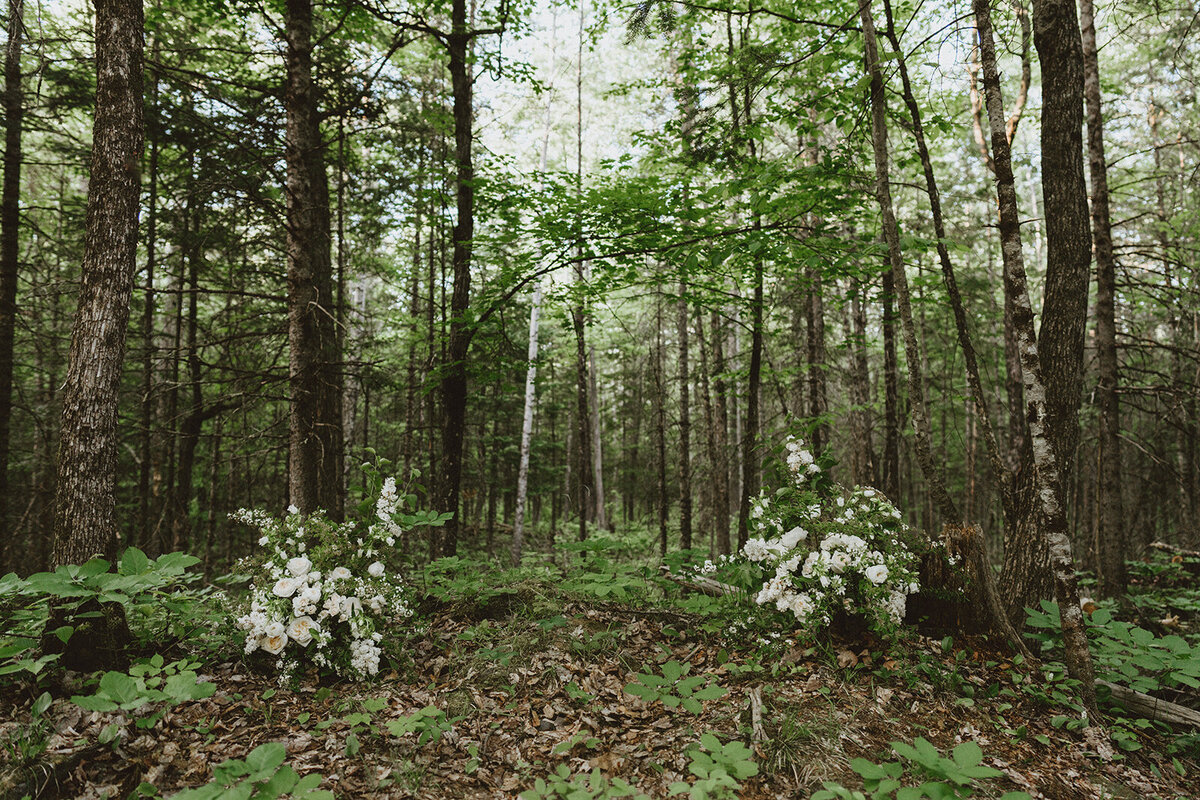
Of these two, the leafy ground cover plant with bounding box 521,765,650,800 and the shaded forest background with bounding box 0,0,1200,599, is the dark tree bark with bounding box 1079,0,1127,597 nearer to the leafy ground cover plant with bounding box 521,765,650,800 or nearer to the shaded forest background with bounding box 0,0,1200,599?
the shaded forest background with bounding box 0,0,1200,599

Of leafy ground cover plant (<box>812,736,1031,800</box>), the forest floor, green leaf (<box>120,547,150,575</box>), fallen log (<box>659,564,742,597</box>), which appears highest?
green leaf (<box>120,547,150,575</box>)

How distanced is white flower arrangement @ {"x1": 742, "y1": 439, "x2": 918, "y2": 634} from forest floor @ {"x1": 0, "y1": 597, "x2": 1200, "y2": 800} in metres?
0.42

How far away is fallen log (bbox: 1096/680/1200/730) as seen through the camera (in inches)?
148

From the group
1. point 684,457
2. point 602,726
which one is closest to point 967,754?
point 602,726

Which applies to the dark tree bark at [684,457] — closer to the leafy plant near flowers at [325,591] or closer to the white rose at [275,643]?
the leafy plant near flowers at [325,591]

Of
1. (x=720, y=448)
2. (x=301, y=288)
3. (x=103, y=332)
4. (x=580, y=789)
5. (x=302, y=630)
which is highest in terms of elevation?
(x=301, y=288)

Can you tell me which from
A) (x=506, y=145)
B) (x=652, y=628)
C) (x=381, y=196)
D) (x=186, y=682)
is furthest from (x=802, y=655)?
(x=506, y=145)

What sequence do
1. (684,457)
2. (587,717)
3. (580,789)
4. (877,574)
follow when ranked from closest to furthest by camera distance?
(580,789)
(587,717)
(877,574)
(684,457)

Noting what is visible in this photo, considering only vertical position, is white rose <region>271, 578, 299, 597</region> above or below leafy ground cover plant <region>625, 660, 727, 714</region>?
above

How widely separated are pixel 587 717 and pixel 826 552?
6.82 feet

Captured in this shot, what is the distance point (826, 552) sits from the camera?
398 centimetres

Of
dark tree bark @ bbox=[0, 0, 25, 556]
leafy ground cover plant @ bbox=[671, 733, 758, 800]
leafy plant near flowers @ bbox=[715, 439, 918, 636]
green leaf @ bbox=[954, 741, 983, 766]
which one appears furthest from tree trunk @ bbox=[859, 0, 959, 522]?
dark tree bark @ bbox=[0, 0, 25, 556]

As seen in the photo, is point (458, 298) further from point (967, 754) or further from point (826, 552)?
point (967, 754)

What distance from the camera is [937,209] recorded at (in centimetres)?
529
